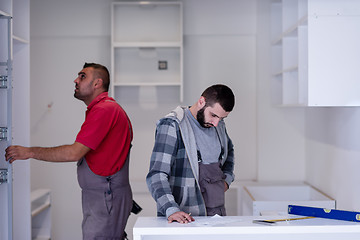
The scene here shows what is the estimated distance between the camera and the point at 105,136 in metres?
2.75

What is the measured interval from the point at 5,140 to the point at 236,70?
2575 millimetres

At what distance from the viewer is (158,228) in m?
1.95

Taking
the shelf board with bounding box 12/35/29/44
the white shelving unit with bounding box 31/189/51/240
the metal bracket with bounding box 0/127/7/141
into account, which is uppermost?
the shelf board with bounding box 12/35/29/44

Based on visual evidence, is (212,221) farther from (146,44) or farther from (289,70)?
(146,44)

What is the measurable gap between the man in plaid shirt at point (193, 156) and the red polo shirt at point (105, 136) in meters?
0.41

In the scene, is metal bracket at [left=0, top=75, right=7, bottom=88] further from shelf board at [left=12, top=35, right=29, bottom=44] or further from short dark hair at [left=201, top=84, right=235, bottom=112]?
short dark hair at [left=201, top=84, right=235, bottom=112]

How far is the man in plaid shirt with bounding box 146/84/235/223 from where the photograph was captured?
238 centimetres

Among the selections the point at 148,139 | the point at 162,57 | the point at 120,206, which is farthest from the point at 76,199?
the point at 120,206

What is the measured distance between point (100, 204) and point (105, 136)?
397 mm

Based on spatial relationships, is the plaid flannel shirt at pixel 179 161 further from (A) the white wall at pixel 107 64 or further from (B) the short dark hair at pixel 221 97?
(A) the white wall at pixel 107 64

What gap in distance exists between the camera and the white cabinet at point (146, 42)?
4523mm

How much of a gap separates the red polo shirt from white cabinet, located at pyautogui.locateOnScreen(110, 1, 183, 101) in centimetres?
168

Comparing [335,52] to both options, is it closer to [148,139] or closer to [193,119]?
[193,119]

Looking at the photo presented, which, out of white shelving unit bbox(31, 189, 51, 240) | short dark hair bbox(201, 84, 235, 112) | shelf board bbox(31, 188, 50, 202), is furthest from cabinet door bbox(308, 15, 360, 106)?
white shelving unit bbox(31, 189, 51, 240)
